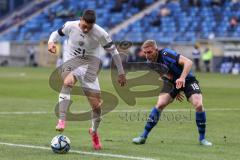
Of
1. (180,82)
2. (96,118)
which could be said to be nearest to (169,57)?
(180,82)

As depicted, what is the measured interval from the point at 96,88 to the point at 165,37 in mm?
44330

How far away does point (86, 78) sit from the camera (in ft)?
43.0

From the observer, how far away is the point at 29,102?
24328mm

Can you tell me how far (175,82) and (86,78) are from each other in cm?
172

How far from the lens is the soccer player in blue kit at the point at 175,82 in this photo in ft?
43.7

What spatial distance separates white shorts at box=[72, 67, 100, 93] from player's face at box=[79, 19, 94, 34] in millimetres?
740

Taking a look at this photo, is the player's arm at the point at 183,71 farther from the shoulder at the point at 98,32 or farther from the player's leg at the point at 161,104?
the shoulder at the point at 98,32

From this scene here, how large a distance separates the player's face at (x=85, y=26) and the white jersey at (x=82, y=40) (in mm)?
167

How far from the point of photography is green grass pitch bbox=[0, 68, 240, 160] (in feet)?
39.8

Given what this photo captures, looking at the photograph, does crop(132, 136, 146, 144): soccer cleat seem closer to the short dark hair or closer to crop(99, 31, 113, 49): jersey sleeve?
crop(99, 31, 113, 49): jersey sleeve

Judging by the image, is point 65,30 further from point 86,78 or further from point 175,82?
point 175,82

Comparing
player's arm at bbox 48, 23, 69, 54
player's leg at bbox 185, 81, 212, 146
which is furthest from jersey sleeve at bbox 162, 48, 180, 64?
player's arm at bbox 48, 23, 69, 54

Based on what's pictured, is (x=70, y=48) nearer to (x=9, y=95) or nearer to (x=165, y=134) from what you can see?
(x=165, y=134)

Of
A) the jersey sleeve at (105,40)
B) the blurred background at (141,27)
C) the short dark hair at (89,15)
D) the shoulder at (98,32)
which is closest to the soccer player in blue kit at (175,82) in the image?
the jersey sleeve at (105,40)
